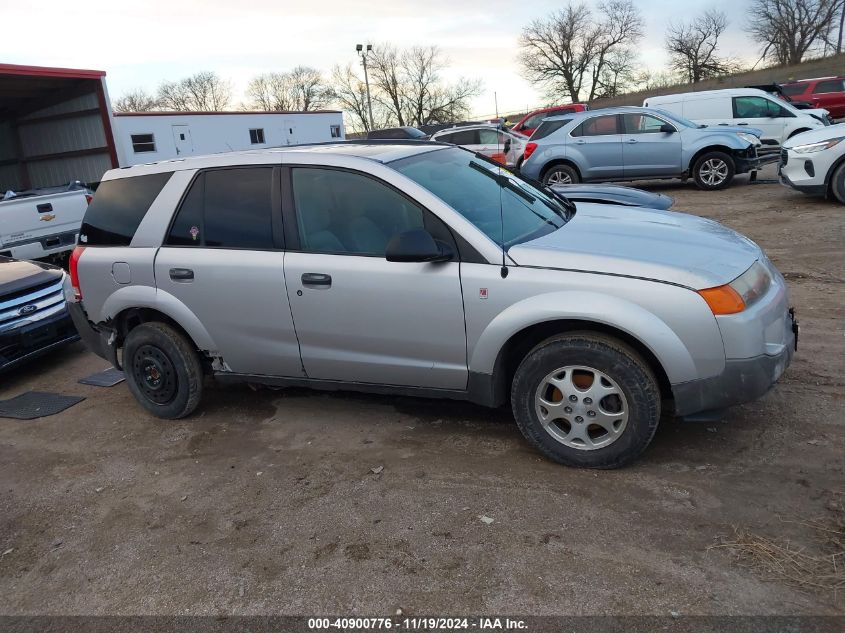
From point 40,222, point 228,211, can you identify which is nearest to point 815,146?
point 228,211

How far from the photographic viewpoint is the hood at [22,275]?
20.2 feet

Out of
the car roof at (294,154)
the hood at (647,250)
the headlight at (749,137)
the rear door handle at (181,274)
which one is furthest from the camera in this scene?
the headlight at (749,137)

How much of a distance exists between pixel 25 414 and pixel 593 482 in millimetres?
4493

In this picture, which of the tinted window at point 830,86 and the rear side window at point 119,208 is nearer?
the rear side window at point 119,208

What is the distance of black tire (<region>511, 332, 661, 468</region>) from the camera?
3287 mm

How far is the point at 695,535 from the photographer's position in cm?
293

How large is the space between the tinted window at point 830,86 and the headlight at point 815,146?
15863mm

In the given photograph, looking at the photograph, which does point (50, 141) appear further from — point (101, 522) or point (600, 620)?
point (600, 620)

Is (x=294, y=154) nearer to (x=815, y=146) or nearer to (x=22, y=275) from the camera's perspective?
(x=22, y=275)

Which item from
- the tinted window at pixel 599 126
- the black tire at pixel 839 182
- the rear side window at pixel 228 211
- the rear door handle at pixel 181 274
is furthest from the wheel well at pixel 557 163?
the rear door handle at pixel 181 274

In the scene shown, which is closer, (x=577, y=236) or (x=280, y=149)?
(x=577, y=236)

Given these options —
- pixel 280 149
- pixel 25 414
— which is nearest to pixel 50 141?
pixel 25 414

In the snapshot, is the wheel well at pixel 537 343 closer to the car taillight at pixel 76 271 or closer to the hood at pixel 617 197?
the hood at pixel 617 197

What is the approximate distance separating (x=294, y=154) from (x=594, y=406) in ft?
7.81
